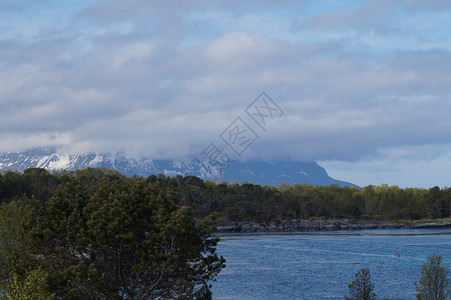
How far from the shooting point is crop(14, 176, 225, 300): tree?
2845 centimetres

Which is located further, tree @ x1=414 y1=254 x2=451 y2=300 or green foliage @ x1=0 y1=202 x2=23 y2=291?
green foliage @ x1=0 y1=202 x2=23 y2=291

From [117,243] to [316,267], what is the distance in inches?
2483

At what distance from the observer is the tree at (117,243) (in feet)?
93.4

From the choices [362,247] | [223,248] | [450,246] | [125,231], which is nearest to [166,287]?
[125,231]

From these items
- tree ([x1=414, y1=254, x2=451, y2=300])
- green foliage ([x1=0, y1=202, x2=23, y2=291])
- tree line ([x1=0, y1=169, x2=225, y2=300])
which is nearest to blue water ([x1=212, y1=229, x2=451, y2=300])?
tree ([x1=414, y1=254, x2=451, y2=300])

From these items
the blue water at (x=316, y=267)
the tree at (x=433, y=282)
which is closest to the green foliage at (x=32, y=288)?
the tree at (x=433, y=282)

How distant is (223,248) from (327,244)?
93.7 feet

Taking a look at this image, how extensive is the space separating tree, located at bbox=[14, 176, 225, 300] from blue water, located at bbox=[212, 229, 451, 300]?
31907mm

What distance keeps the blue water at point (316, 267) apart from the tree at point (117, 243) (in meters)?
31.9

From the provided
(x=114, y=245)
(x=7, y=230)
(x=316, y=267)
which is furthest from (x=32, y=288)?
(x=316, y=267)

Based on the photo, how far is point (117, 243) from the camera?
29.6 m

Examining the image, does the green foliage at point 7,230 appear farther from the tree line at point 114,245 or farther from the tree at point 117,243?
the tree at point 117,243

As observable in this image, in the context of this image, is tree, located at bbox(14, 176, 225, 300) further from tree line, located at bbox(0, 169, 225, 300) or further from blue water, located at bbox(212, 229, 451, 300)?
blue water, located at bbox(212, 229, 451, 300)

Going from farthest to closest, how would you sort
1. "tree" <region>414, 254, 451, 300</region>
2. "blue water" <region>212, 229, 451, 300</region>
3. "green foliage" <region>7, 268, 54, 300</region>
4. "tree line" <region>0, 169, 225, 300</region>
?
"blue water" <region>212, 229, 451, 300</region>
"tree" <region>414, 254, 451, 300</region>
"tree line" <region>0, 169, 225, 300</region>
"green foliage" <region>7, 268, 54, 300</region>
